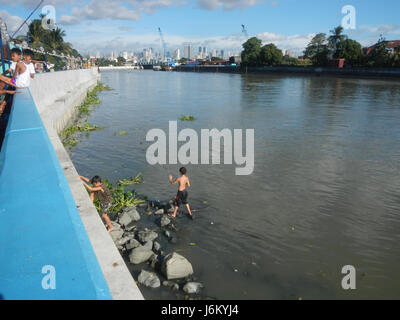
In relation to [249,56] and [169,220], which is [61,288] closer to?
[169,220]

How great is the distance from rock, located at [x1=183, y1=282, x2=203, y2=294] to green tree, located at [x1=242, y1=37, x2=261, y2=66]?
426 feet

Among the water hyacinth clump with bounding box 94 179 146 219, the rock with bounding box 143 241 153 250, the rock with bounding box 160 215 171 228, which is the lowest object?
the rock with bounding box 143 241 153 250

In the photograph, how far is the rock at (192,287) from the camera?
17.2 ft

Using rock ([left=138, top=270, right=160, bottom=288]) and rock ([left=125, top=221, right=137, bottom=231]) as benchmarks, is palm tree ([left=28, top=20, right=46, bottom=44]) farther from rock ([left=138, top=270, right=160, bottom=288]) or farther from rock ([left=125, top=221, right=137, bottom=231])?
rock ([left=138, top=270, right=160, bottom=288])

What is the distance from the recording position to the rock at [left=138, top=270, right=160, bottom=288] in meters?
5.34

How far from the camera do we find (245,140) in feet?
52.1

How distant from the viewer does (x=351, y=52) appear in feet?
283

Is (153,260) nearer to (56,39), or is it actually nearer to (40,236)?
(40,236)

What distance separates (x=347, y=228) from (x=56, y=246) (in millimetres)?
7027

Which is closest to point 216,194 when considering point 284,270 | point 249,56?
point 284,270

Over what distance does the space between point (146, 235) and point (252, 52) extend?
5240 inches

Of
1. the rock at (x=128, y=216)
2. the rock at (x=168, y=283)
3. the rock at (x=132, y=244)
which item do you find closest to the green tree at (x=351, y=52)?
the rock at (x=128, y=216)

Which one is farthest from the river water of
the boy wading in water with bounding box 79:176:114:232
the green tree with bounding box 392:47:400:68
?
the green tree with bounding box 392:47:400:68

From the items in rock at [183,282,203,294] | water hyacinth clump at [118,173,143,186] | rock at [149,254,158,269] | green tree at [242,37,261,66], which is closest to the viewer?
rock at [183,282,203,294]
